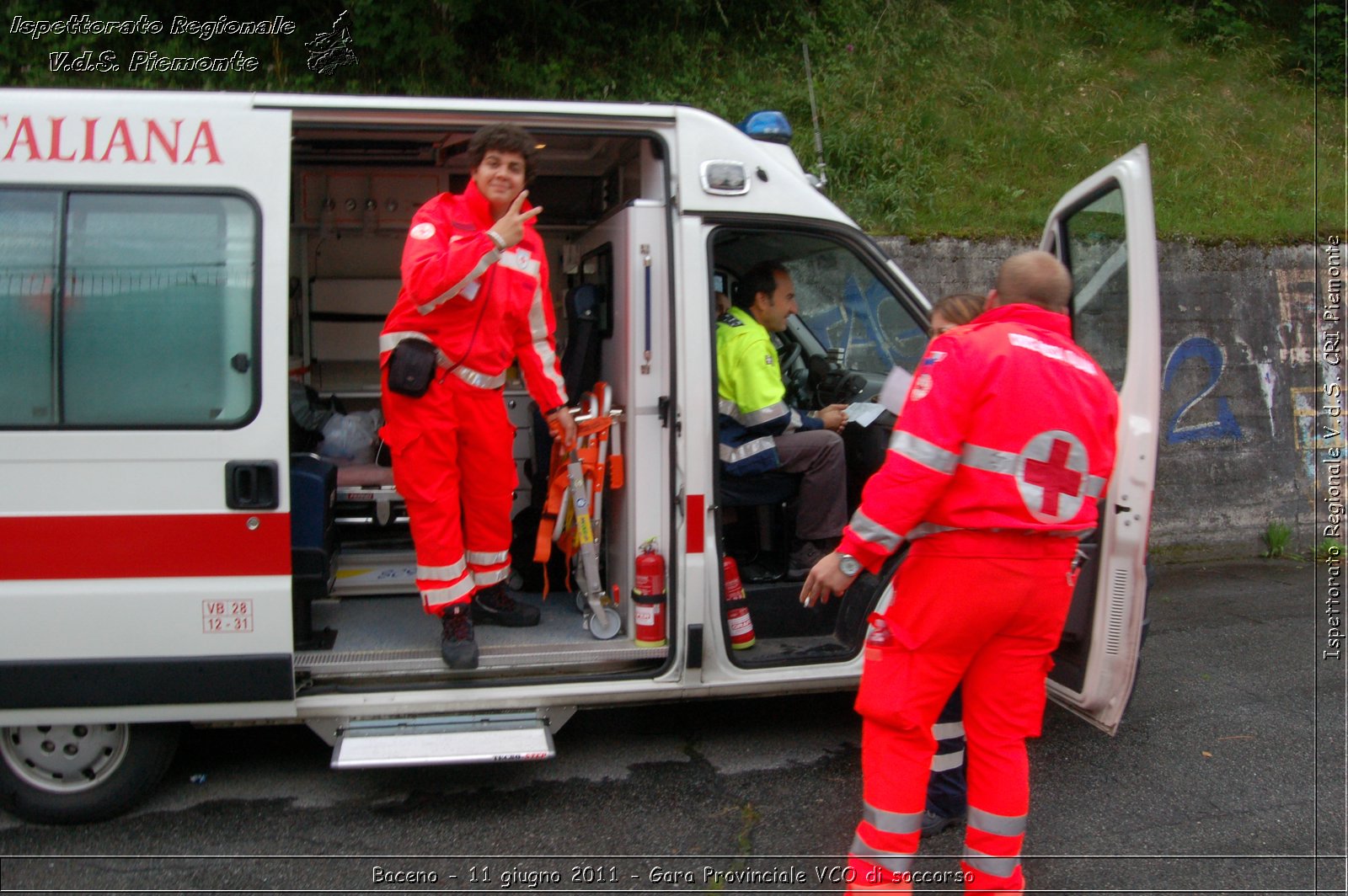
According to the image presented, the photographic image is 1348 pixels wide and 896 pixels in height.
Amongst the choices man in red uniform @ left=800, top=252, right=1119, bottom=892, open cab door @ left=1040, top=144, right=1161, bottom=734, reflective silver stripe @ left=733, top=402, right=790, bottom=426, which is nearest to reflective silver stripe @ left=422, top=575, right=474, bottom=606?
reflective silver stripe @ left=733, top=402, right=790, bottom=426

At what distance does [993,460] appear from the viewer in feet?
8.77

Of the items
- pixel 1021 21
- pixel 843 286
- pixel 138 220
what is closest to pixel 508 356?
pixel 138 220

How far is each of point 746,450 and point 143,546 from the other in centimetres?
215

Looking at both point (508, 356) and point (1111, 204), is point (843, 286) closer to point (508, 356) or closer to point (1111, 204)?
point (1111, 204)

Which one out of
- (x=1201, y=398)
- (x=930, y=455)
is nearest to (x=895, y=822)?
(x=930, y=455)

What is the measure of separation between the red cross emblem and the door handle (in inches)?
86.1

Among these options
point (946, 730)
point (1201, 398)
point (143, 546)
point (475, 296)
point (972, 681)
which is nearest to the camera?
point (972, 681)

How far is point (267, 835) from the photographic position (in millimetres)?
3414

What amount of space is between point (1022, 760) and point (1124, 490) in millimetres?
1070

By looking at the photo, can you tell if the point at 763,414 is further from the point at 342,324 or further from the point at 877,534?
the point at 342,324

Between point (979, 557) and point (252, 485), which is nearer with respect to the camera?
→ point (979, 557)

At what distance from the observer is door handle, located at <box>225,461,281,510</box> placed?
3268mm

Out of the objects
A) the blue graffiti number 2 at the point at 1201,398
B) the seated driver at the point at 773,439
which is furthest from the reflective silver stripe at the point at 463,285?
the blue graffiti number 2 at the point at 1201,398

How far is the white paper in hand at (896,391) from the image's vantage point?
3.88m
